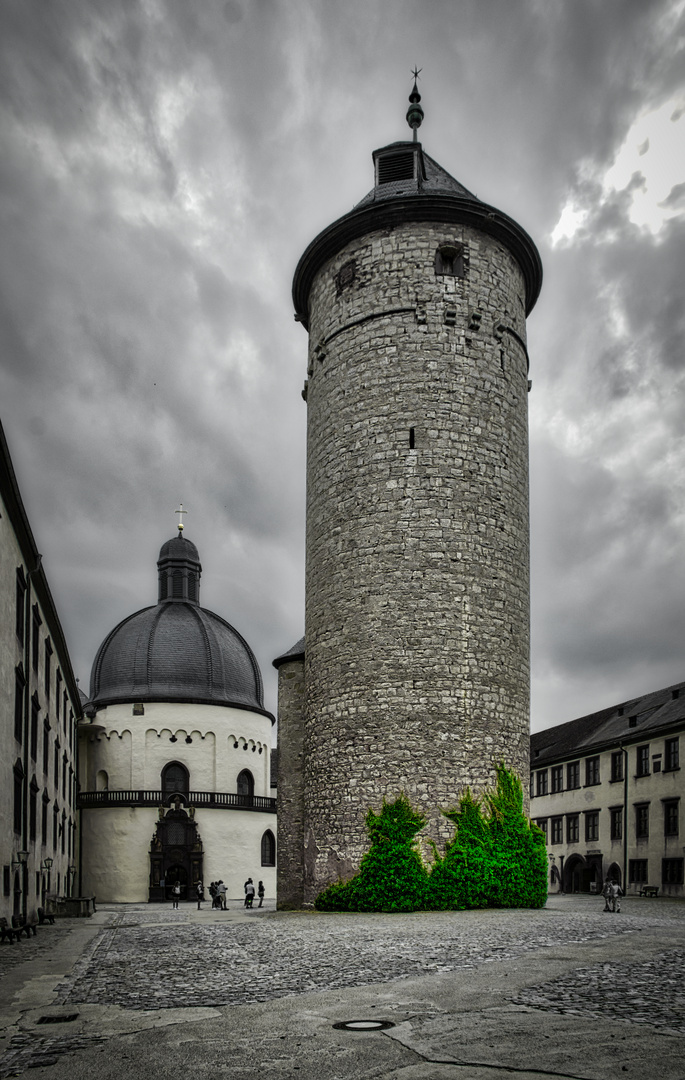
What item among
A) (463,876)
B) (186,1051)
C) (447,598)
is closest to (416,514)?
(447,598)

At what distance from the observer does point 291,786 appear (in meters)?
25.3

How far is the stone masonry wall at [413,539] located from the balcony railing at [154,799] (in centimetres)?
2337

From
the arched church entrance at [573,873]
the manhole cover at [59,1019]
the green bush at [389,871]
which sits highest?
the manhole cover at [59,1019]

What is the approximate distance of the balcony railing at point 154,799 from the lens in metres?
44.1

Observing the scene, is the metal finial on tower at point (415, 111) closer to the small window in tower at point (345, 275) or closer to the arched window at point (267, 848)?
the small window in tower at point (345, 275)

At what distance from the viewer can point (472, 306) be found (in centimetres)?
2292

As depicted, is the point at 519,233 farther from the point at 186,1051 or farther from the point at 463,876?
the point at 186,1051

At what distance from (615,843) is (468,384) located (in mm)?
26223

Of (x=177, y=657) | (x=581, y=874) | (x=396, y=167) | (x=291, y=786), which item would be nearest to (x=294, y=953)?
(x=291, y=786)

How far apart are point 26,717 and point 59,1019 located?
15.7 metres

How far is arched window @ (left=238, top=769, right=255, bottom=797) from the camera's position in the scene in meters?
47.9

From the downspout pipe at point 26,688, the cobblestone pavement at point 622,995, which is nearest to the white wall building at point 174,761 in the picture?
the downspout pipe at point 26,688

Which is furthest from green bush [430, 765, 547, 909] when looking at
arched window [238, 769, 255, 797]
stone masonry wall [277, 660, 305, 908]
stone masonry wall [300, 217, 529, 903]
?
arched window [238, 769, 255, 797]

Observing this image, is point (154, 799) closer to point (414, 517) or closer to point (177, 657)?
point (177, 657)
